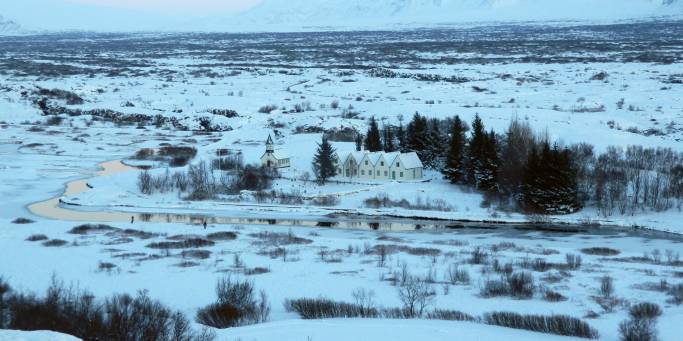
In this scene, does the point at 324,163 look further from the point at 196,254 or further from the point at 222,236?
the point at 196,254

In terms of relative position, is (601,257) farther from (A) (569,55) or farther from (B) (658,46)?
(B) (658,46)

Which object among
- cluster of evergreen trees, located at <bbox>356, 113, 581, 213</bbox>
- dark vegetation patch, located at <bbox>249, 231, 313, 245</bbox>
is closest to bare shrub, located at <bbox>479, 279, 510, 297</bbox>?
dark vegetation patch, located at <bbox>249, 231, 313, 245</bbox>

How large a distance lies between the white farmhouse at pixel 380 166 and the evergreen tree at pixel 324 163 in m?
0.49

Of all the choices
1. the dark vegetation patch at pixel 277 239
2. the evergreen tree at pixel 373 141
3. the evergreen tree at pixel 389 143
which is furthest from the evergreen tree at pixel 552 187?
the evergreen tree at pixel 389 143

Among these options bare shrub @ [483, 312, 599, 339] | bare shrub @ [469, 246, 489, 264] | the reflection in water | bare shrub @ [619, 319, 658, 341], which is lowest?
the reflection in water

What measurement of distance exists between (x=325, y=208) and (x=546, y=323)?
78.8 feet

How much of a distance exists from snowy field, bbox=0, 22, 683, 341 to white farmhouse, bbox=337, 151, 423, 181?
1.27m

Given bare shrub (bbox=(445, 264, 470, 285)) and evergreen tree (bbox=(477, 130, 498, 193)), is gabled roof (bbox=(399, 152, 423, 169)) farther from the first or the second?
bare shrub (bbox=(445, 264, 470, 285))

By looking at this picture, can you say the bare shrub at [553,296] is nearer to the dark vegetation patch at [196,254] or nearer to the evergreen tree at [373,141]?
the dark vegetation patch at [196,254]

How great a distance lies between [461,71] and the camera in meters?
116

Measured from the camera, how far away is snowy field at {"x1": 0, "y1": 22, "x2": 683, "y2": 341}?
25.2 meters

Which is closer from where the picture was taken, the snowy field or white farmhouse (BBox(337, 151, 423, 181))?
the snowy field

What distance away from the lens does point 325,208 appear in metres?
43.7

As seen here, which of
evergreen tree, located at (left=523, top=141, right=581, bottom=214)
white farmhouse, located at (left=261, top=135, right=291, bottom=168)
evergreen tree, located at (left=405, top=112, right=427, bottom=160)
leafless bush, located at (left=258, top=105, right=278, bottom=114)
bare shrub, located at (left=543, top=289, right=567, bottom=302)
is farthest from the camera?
leafless bush, located at (left=258, top=105, right=278, bottom=114)
